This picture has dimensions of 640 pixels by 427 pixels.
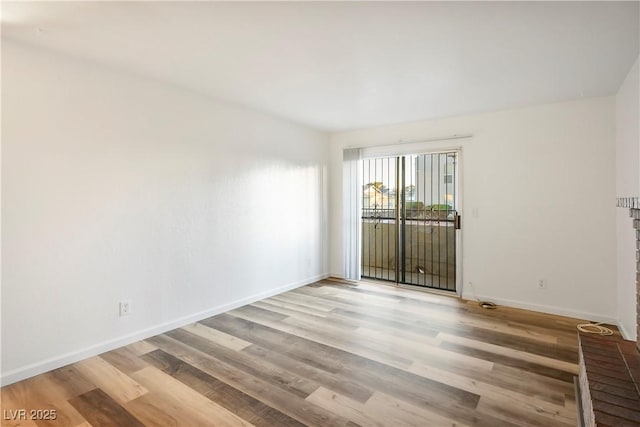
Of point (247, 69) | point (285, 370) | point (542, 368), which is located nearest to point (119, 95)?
point (247, 69)

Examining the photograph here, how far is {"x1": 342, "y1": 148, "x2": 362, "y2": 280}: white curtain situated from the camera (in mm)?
5203

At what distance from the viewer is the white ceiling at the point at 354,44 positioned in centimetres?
194

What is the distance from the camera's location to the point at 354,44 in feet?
7.63

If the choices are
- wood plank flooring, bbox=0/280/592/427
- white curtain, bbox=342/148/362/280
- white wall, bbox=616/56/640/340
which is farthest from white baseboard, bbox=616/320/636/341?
white curtain, bbox=342/148/362/280

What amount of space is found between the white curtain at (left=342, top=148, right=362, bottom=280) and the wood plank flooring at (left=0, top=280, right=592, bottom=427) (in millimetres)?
1653

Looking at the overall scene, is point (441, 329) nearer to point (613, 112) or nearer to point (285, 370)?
point (285, 370)

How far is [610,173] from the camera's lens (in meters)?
3.43

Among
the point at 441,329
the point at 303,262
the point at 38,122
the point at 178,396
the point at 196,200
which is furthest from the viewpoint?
the point at 303,262

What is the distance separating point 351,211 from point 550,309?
113 inches

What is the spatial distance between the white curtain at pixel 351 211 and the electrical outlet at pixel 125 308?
3193 millimetres

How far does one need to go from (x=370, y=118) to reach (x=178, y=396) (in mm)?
3791

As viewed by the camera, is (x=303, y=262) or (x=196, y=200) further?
(x=303, y=262)

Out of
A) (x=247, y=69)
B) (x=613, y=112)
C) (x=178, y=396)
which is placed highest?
(x=247, y=69)

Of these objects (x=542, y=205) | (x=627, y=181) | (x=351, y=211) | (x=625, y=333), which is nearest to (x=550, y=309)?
(x=625, y=333)
